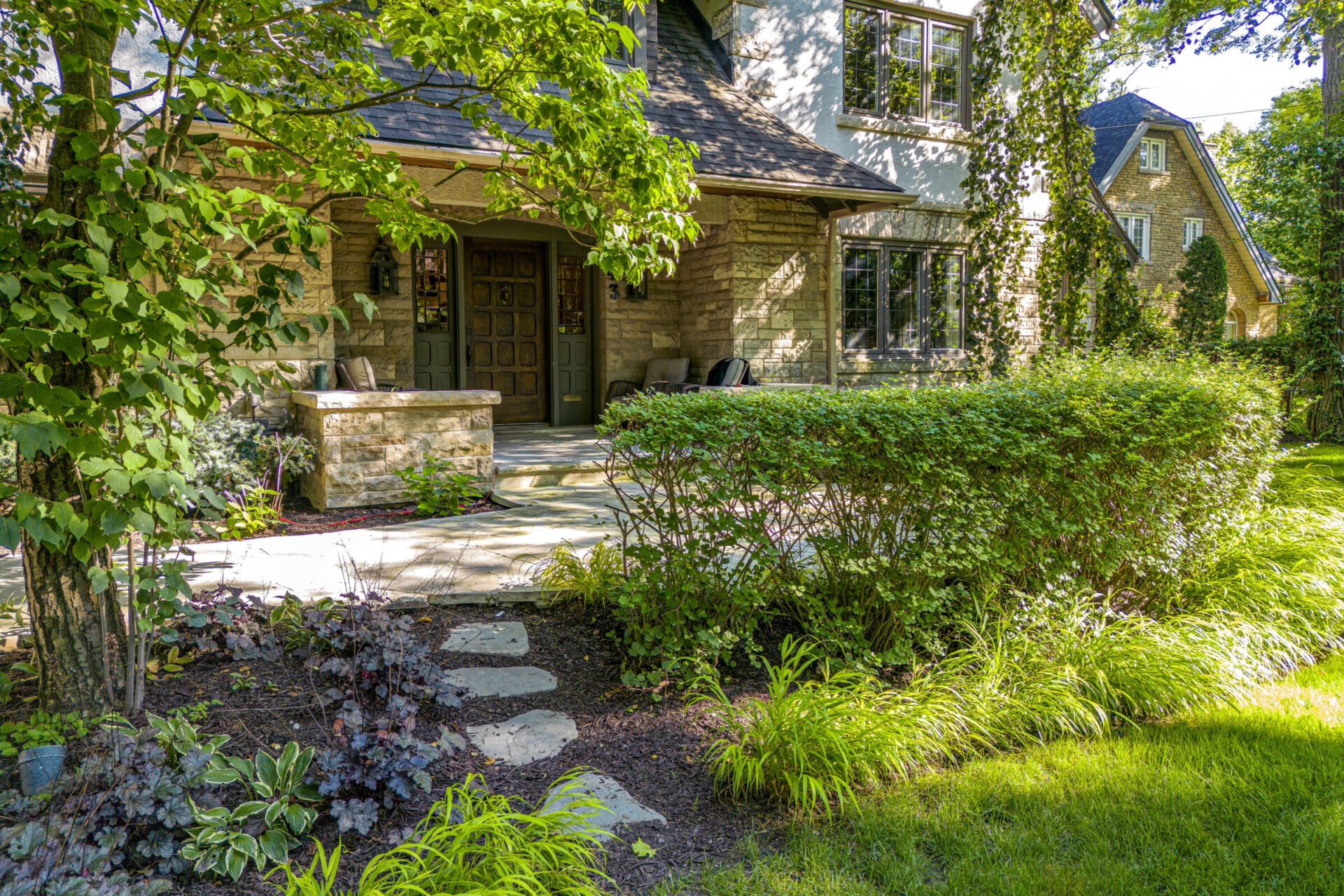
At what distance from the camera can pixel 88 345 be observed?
2305mm

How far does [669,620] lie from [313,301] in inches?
224

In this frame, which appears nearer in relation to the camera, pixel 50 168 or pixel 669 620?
pixel 50 168

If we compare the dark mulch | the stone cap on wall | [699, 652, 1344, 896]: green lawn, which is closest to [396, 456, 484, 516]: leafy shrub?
the dark mulch

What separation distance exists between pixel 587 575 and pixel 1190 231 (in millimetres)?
26587

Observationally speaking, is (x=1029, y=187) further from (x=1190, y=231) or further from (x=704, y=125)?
(x=1190, y=231)

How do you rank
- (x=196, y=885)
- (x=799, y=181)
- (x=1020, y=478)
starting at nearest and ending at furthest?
(x=196, y=885) < (x=1020, y=478) < (x=799, y=181)

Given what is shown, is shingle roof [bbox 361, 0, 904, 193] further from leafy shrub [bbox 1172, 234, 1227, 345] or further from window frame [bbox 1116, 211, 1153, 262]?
window frame [bbox 1116, 211, 1153, 262]

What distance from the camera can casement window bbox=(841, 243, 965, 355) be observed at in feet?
35.5

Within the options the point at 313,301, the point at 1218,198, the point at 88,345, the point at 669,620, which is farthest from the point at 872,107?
the point at 1218,198

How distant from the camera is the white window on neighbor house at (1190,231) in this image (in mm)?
24469

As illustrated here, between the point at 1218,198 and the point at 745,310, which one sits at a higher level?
the point at 1218,198

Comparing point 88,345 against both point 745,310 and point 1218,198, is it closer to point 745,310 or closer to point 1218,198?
point 745,310

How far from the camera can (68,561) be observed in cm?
250

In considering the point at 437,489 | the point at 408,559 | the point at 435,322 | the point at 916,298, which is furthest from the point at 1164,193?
the point at 408,559
